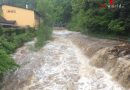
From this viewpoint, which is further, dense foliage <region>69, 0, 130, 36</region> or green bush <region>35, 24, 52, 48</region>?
green bush <region>35, 24, 52, 48</region>

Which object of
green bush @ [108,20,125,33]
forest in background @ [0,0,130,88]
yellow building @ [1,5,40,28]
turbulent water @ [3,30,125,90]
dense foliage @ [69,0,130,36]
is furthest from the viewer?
yellow building @ [1,5,40,28]

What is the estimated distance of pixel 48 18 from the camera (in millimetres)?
41938

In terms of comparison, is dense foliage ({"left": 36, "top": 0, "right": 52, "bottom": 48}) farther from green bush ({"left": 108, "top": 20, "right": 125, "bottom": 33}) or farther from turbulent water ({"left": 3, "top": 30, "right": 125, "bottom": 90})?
turbulent water ({"left": 3, "top": 30, "right": 125, "bottom": 90})

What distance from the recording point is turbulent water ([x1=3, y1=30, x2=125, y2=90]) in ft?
56.6

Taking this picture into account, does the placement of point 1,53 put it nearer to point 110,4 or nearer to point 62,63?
point 62,63

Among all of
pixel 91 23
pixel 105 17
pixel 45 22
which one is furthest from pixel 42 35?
pixel 105 17

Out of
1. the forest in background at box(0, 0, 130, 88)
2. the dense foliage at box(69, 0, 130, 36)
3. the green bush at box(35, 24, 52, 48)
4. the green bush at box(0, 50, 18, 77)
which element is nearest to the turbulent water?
the green bush at box(0, 50, 18, 77)

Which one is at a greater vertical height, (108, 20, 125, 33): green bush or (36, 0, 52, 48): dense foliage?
(108, 20, 125, 33): green bush

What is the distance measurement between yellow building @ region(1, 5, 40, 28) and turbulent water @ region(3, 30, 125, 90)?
16.4 metres

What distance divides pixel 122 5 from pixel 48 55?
959cm

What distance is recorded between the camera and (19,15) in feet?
136

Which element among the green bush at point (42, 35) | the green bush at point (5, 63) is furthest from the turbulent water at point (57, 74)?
the green bush at point (42, 35)

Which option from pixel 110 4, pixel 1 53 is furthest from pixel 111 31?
pixel 1 53

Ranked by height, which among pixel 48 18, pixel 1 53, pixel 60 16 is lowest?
pixel 60 16
